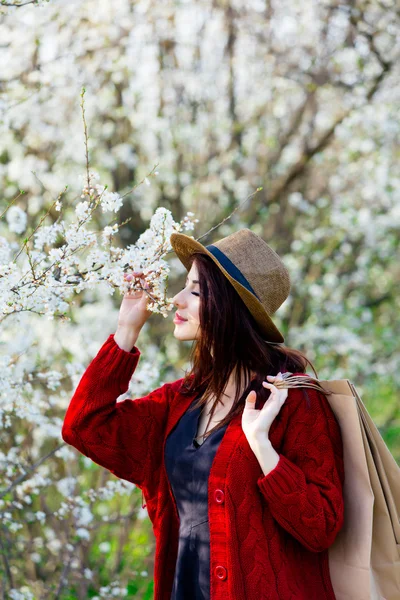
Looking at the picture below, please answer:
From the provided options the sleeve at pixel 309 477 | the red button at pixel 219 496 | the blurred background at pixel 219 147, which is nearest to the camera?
the sleeve at pixel 309 477

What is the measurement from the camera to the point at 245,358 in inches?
83.7

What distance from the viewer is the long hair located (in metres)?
2.06

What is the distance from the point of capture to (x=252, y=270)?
207cm

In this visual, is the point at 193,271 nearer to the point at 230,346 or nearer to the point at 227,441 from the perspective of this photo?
the point at 230,346

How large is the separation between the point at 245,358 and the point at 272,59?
4.04 m

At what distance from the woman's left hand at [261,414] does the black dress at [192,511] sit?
14 cm

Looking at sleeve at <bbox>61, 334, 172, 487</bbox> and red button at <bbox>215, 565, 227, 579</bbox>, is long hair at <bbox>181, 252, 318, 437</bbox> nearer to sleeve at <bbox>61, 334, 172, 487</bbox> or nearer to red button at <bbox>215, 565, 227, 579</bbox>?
sleeve at <bbox>61, 334, 172, 487</bbox>

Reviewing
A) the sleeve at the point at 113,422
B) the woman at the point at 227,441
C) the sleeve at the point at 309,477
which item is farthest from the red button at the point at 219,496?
the sleeve at the point at 113,422

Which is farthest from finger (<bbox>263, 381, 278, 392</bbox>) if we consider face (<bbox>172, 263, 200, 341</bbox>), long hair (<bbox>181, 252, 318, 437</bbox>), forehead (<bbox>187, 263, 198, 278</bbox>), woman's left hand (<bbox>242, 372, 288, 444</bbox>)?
forehead (<bbox>187, 263, 198, 278</bbox>)

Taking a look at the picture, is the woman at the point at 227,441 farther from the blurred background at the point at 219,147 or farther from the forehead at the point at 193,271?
the blurred background at the point at 219,147

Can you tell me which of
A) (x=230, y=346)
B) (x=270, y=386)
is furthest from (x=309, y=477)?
(x=230, y=346)

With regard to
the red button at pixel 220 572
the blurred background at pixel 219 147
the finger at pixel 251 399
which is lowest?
the red button at pixel 220 572

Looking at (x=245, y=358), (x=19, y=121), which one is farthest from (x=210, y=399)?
(x=19, y=121)

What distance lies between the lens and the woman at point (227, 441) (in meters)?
1.83
